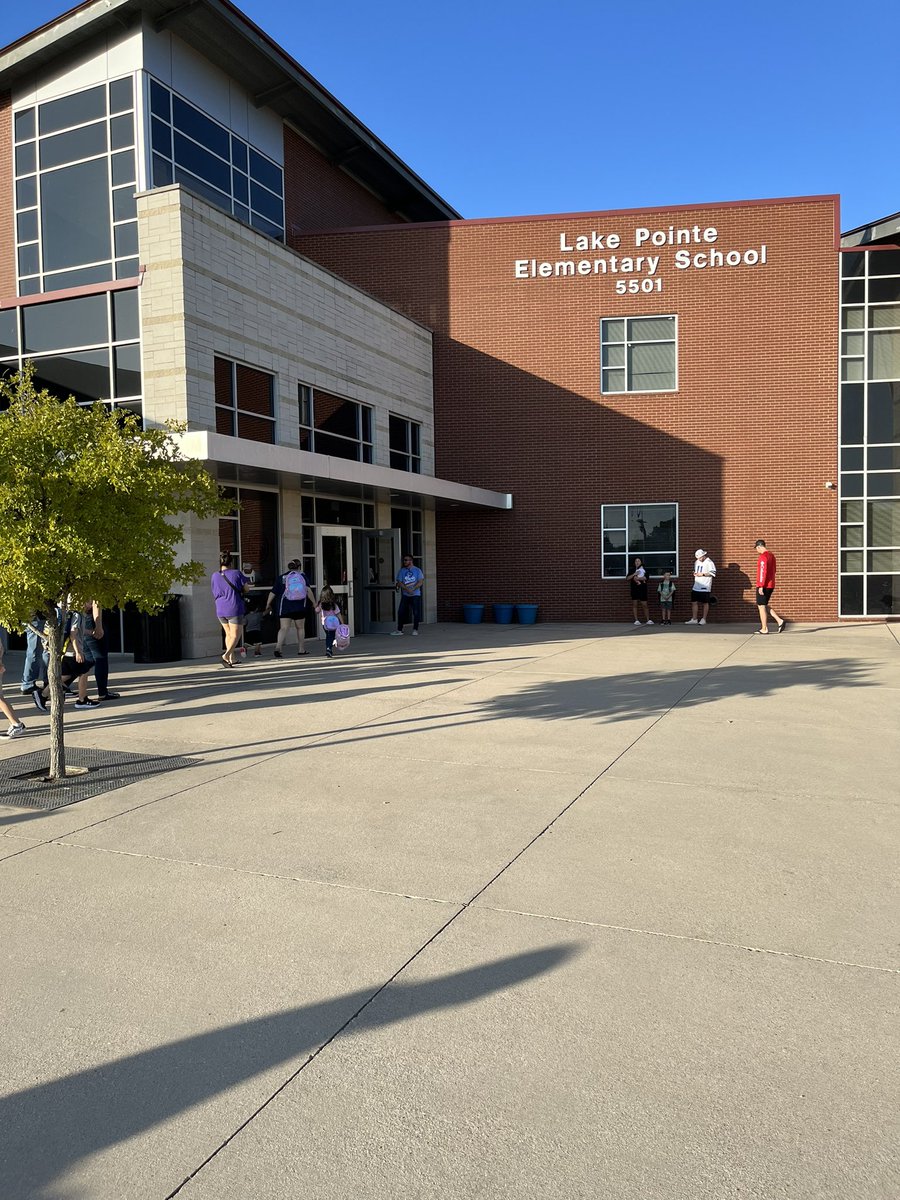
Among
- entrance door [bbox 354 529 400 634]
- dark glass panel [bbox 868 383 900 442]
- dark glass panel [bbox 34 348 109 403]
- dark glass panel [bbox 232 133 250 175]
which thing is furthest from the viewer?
dark glass panel [bbox 868 383 900 442]

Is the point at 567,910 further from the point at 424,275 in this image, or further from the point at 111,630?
the point at 424,275

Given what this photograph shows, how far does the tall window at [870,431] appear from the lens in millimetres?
20781

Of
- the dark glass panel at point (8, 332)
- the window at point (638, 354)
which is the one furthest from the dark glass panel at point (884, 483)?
the dark glass panel at point (8, 332)

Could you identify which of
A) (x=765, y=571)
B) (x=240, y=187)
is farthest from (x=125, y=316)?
(x=765, y=571)

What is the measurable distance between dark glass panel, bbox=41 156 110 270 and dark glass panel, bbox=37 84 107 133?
3.11ft

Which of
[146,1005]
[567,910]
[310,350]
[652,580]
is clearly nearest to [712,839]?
[567,910]

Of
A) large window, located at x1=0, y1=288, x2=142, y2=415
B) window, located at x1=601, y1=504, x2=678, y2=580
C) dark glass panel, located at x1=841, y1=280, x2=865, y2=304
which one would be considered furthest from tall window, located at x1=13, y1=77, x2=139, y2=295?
dark glass panel, located at x1=841, y1=280, x2=865, y2=304

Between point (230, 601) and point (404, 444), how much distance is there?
31.5ft

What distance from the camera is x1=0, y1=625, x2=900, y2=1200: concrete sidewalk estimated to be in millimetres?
2514

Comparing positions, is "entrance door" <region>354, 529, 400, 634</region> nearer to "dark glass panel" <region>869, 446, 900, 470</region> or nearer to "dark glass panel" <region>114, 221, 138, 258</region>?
"dark glass panel" <region>114, 221, 138, 258</region>

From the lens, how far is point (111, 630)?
583 inches

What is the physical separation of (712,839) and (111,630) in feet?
39.5

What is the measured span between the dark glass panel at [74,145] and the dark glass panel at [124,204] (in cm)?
107

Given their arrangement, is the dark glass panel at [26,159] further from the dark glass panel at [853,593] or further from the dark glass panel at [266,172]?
the dark glass panel at [853,593]
